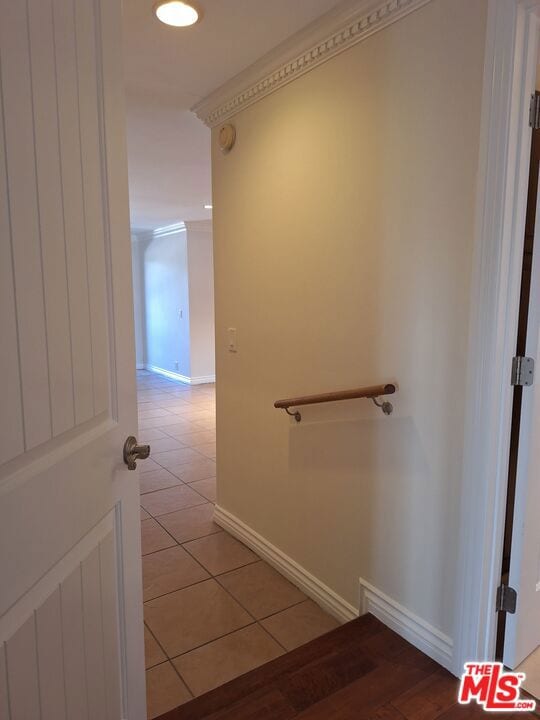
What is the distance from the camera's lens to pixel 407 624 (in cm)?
174

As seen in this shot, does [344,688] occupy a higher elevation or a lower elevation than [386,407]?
lower

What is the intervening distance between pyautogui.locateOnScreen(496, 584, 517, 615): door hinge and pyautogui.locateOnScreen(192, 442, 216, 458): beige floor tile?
2860 millimetres

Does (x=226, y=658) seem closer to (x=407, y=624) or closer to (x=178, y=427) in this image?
(x=407, y=624)

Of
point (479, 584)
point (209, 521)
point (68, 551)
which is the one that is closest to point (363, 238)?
point (479, 584)

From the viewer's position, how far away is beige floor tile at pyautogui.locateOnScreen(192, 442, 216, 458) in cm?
420

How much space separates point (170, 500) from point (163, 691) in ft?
5.32

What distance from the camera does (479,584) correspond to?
1.51m

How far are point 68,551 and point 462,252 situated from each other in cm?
133

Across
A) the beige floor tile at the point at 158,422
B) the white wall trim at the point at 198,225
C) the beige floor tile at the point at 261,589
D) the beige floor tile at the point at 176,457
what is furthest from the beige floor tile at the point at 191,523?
the white wall trim at the point at 198,225

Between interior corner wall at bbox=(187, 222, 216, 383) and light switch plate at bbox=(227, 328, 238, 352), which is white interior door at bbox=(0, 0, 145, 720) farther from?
interior corner wall at bbox=(187, 222, 216, 383)

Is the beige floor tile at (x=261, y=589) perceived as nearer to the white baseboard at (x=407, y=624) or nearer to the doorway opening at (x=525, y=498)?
the white baseboard at (x=407, y=624)

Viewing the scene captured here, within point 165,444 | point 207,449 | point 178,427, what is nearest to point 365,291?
point 207,449

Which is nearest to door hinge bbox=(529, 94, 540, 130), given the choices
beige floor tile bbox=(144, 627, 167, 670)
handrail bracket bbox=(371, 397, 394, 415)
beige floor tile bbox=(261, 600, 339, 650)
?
handrail bracket bbox=(371, 397, 394, 415)

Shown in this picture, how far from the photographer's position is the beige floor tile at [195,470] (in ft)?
12.1
